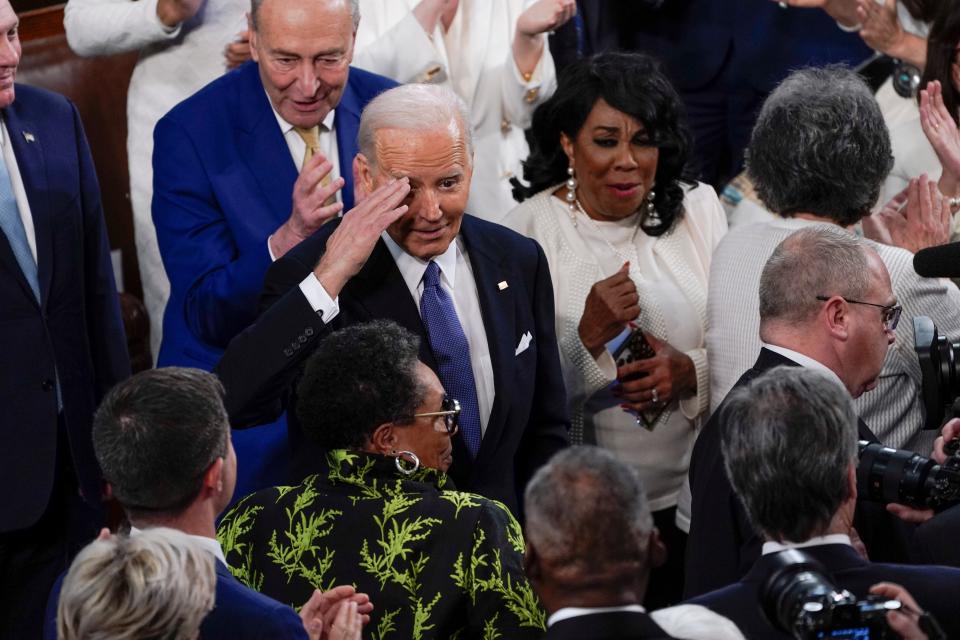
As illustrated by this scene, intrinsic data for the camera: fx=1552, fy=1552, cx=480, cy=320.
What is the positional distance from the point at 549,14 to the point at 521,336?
50.9 inches

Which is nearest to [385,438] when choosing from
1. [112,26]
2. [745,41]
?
[112,26]

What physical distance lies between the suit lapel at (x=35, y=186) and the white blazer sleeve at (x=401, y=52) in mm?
1124

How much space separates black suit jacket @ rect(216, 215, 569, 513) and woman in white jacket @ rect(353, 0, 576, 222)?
3.37ft

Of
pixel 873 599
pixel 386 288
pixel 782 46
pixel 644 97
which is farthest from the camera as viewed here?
pixel 782 46

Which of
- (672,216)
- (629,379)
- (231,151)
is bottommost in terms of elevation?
(629,379)

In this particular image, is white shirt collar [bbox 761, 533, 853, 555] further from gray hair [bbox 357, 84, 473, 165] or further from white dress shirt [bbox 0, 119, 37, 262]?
white dress shirt [bbox 0, 119, 37, 262]

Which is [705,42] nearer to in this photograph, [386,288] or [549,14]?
[549,14]

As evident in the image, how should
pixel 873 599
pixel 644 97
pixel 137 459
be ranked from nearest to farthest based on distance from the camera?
pixel 873 599 → pixel 137 459 → pixel 644 97

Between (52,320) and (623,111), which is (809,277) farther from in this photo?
(52,320)

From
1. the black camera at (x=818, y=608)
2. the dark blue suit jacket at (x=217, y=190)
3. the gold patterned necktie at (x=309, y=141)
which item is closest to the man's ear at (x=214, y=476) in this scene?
the black camera at (x=818, y=608)

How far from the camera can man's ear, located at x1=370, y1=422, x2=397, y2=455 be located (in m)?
2.90

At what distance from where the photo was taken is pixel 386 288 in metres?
3.41

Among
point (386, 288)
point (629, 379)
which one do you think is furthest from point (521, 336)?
point (629, 379)

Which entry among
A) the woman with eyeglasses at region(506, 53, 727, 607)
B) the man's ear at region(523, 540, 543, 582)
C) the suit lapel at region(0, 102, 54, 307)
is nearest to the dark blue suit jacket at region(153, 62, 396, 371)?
the suit lapel at region(0, 102, 54, 307)
